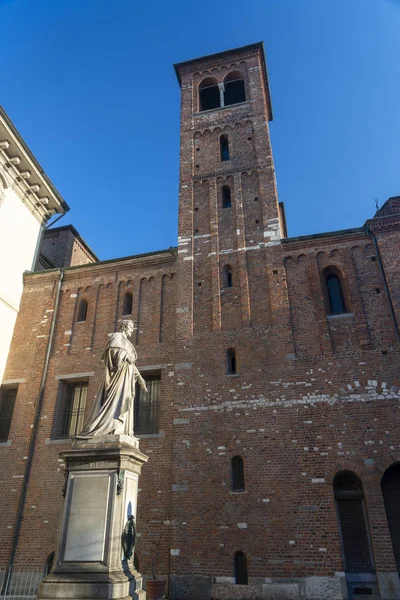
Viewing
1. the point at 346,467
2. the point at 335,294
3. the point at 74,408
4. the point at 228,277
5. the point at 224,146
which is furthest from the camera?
the point at 224,146

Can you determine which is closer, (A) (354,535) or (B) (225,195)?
(A) (354,535)

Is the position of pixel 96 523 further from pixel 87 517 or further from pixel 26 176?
pixel 26 176

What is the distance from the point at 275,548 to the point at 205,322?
23.5 ft

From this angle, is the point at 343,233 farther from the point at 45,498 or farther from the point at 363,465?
the point at 45,498

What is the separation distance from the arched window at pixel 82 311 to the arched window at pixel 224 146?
878cm

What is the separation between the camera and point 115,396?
8336mm

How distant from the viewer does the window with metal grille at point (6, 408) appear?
52.5 ft

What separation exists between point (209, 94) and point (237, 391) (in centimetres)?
1628

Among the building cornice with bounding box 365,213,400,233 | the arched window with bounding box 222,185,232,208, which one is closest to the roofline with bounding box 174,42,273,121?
the arched window with bounding box 222,185,232,208

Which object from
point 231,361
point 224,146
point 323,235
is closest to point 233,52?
point 224,146

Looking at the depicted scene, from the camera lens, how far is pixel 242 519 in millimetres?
11875

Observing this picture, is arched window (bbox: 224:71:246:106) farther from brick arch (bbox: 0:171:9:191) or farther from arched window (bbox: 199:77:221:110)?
brick arch (bbox: 0:171:9:191)

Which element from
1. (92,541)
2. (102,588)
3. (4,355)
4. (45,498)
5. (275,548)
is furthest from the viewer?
(4,355)

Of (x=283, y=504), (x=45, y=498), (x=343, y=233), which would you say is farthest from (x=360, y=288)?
(x=45, y=498)
